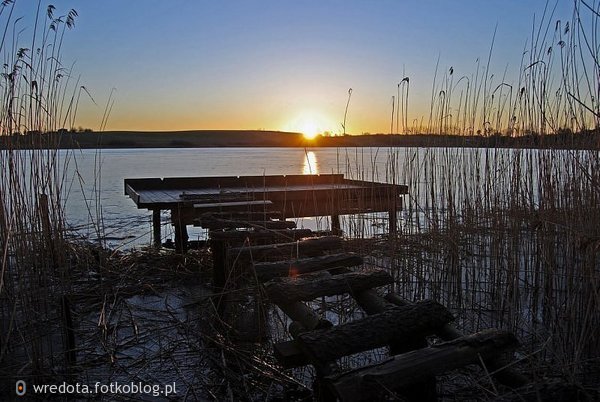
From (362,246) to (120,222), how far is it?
381 cm

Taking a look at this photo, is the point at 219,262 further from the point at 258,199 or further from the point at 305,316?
the point at 258,199

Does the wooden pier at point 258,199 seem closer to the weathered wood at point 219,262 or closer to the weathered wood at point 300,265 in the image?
the weathered wood at point 219,262

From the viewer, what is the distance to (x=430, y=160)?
324 cm

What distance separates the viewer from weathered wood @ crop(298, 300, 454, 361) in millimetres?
1445

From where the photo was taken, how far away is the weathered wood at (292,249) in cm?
245

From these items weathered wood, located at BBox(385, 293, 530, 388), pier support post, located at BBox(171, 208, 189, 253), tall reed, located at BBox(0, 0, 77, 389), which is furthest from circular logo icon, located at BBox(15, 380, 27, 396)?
pier support post, located at BBox(171, 208, 189, 253)

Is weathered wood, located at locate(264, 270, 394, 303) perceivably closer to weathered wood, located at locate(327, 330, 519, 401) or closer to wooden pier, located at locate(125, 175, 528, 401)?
wooden pier, located at locate(125, 175, 528, 401)

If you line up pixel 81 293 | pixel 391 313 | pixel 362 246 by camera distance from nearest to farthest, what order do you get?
pixel 391 313 < pixel 81 293 < pixel 362 246

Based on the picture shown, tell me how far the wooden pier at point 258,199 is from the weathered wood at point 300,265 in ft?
2.13

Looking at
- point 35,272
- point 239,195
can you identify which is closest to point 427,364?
point 35,272

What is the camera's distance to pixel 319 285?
1.96 meters

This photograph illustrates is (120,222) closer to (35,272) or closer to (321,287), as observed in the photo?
(35,272)

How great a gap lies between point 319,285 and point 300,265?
0.31m

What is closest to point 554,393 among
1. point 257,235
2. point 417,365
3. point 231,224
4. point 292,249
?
point 417,365
